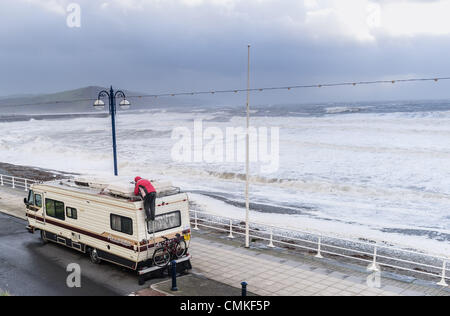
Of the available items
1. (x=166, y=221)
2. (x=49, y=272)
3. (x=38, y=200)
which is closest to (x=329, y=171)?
(x=38, y=200)

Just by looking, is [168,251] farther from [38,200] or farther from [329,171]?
[329,171]

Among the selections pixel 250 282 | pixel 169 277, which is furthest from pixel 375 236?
pixel 169 277

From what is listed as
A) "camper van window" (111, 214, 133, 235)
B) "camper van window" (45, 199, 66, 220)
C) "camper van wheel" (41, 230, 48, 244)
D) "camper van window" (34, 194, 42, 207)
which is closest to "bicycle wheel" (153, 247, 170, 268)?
"camper van window" (111, 214, 133, 235)

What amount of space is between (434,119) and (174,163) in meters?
60.3

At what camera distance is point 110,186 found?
12.2 metres

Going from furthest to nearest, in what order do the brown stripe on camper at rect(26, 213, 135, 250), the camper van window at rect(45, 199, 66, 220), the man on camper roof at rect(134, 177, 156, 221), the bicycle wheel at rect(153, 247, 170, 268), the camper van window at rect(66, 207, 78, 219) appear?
the camper van window at rect(45, 199, 66, 220)
the camper van window at rect(66, 207, 78, 219)
the brown stripe on camper at rect(26, 213, 135, 250)
the bicycle wheel at rect(153, 247, 170, 268)
the man on camper roof at rect(134, 177, 156, 221)

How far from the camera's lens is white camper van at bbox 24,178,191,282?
11367 millimetres

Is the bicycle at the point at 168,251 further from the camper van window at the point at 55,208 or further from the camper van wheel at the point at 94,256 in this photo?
the camper van window at the point at 55,208

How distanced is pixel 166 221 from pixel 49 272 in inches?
158

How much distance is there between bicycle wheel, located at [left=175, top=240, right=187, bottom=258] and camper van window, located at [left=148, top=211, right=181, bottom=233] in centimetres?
55

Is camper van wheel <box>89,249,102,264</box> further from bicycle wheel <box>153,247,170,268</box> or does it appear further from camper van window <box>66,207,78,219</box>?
bicycle wheel <box>153,247,170,268</box>

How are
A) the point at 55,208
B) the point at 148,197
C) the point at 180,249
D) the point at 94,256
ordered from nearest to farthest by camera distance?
the point at 148,197 → the point at 180,249 → the point at 94,256 → the point at 55,208
